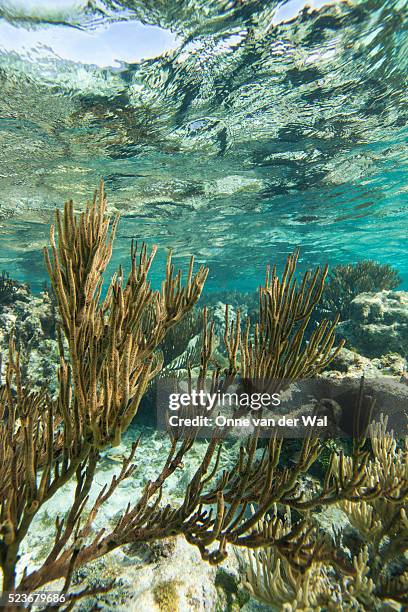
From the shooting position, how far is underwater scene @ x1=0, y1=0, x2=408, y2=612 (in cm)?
230

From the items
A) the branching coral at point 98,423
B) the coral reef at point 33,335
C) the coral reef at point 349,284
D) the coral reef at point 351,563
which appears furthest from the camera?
the coral reef at point 349,284

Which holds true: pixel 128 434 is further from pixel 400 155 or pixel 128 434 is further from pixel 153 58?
pixel 400 155

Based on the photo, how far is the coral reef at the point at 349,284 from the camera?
10.9 m

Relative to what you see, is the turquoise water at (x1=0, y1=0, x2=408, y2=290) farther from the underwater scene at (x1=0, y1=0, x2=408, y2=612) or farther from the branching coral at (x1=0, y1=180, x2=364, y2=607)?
the branching coral at (x1=0, y1=180, x2=364, y2=607)

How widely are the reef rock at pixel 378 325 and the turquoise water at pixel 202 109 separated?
554 centimetres

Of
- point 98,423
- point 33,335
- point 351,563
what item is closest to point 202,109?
point 33,335

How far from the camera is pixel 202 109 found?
878cm

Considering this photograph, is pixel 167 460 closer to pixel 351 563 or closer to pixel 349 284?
pixel 351 563

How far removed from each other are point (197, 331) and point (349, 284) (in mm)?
6208

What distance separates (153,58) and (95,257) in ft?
22.4

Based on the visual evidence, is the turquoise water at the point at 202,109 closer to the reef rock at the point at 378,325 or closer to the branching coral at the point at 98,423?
the reef rock at the point at 378,325

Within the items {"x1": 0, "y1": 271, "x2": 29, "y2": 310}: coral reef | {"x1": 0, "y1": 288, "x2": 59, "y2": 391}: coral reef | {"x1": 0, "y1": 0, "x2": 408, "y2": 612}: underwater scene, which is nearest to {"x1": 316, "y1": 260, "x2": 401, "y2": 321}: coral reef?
{"x1": 0, "y1": 0, "x2": 408, "y2": 612}: underwater scene

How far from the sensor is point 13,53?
649 cm

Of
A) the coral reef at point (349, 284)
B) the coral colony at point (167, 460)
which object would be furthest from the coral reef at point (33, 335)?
the coral reef at point (349, 284)
